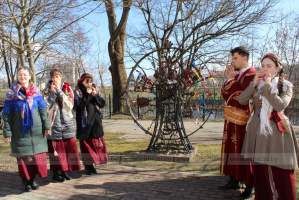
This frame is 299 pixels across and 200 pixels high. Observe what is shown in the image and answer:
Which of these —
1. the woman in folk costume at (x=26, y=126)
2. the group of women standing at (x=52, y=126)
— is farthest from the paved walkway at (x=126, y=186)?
the woman in folk costume at (x=26, y=126)

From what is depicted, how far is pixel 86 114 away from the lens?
3.86 metres

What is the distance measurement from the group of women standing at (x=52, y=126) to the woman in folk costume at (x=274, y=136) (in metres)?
2.48

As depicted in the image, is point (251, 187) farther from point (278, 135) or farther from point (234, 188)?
point (278, 135)

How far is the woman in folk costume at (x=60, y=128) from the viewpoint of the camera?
3584 millimetres

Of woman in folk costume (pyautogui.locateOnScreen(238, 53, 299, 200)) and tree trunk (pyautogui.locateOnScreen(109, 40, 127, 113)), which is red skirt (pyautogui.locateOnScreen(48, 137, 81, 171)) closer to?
woman in folk costume (pyautogui.locateOnScreen(238, 53, 299, 200))

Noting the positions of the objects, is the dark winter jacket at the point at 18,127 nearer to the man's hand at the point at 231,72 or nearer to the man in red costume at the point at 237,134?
the man in red costume at the point at 237,134

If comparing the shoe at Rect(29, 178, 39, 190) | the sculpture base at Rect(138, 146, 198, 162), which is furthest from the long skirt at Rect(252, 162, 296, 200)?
the shoe at Rect(29, 178, 39, 190)

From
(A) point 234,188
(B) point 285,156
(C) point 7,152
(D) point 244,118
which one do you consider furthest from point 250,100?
(C) point 7,152

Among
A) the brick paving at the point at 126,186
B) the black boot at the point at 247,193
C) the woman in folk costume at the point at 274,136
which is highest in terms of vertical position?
the woman in folk costume at the point at 274,136

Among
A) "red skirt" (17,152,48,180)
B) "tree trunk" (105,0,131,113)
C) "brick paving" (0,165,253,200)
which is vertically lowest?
"brick paving" (0,165,253,200)

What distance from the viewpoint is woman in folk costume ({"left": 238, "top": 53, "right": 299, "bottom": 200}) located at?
2346mm

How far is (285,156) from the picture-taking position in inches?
92.0

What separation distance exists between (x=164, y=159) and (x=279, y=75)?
8.87 feet

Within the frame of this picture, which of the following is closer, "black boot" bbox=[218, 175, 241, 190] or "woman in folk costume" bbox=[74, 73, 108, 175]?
"black boot" bbox=[218, 175, 241, 190]
